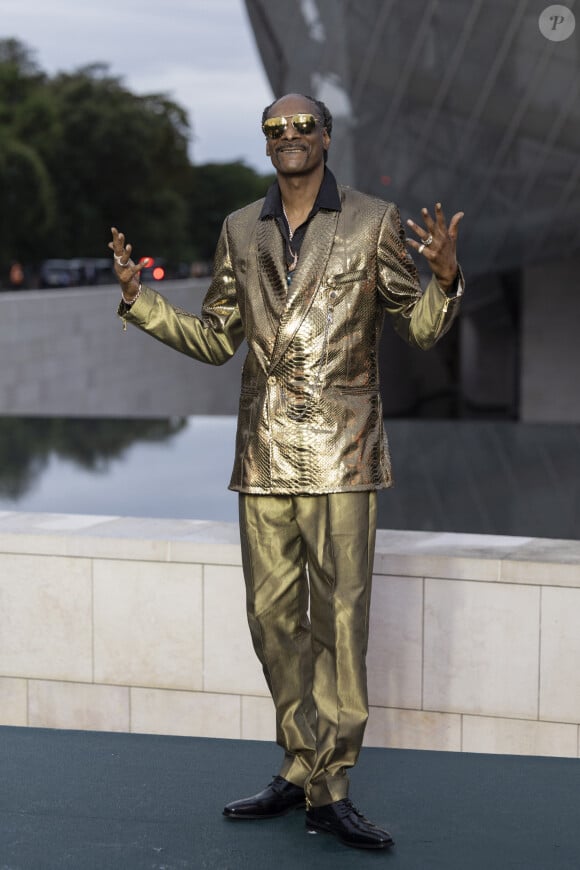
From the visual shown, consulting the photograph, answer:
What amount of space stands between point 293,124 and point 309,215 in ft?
0.91

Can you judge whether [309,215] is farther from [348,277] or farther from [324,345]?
[324,345]

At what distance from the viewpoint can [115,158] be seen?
56219 millimetres

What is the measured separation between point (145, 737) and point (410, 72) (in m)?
17.7

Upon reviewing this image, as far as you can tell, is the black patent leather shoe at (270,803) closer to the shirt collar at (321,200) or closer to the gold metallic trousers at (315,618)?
the gold metallic trousers at (315,618)

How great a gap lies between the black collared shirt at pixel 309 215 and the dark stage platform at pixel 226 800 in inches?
67.7

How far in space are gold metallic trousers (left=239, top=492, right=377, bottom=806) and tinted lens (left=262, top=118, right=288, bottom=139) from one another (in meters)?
1.05

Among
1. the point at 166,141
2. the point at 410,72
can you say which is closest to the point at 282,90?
the point at 410,72

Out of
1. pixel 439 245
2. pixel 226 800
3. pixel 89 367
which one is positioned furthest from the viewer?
pixel 89 367

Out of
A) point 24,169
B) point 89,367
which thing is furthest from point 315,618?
point 24,169

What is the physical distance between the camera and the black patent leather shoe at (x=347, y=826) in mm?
3615

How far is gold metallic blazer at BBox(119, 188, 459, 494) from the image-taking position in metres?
3.66

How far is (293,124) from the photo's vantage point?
3586mm

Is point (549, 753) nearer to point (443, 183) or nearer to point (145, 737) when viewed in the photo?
point (145, 737)

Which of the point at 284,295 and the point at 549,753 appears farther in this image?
the point at 549,753
